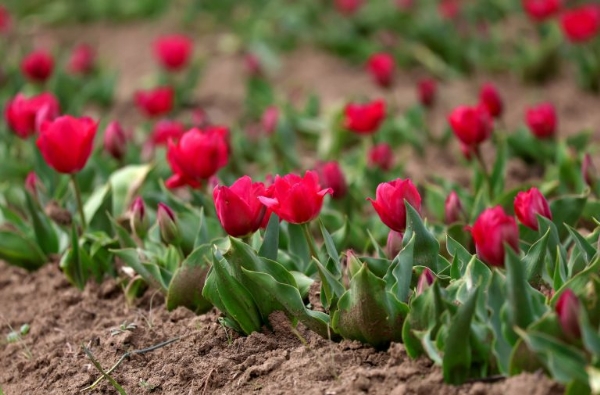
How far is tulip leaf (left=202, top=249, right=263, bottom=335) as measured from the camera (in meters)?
2.60

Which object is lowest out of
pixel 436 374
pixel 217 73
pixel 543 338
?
pixel 217 73

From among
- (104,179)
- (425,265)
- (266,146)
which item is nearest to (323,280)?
(425,265)

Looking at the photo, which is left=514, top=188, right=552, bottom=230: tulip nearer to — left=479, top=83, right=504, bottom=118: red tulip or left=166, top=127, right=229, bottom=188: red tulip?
left=166, top=127, right=229, bottom=188: red tulip

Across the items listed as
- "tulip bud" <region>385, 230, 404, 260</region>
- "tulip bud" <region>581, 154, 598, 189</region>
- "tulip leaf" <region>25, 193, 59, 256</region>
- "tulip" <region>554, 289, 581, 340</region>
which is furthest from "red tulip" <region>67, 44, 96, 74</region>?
"tulip" <region>554, 289, 581, 340</region>

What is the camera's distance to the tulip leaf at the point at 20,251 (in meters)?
3.39

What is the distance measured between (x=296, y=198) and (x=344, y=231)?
726 millimetres

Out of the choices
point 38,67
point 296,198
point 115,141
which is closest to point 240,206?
point 296,198

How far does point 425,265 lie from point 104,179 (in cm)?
188

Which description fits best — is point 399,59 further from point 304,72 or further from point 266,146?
point 266,146

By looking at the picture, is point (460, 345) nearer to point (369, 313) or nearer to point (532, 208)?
point (369, 313)

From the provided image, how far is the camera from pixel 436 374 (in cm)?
228

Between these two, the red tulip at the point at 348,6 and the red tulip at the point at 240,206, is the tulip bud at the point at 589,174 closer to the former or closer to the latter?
the red tulip at the point at 240,206

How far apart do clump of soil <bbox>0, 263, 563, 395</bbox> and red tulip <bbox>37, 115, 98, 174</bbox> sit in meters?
0.46

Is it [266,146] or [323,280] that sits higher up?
[323,280]
